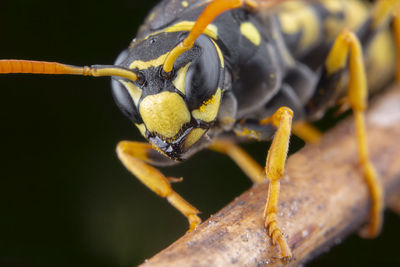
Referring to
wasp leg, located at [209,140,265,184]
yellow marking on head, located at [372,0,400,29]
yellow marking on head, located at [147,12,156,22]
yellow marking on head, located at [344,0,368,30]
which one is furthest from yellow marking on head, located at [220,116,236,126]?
yellow marking on head, located at [344,0,368,30]

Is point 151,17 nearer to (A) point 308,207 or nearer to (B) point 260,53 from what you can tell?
(B) point 260,53

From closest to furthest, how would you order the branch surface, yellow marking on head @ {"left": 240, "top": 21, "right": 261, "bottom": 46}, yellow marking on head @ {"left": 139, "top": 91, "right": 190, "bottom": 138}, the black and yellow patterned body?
the branch surface, yellow marking on head @ {"left": 139, "top": 91, "right": 190, "bottom": 138}, the black and yellow patterned body, yellow marking on head @ {"left": 240, "top": 21, "right": 261, "bottom": 46}

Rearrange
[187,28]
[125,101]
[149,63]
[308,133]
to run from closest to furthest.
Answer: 1. [149,63]
2. [125,101]
3. [187,28]
4. [308,133]

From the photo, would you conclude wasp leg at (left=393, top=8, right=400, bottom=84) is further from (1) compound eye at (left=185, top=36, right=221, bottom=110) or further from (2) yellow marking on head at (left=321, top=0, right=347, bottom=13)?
(1) compound eye at (left=185, top=36, right=221, bottom=110)

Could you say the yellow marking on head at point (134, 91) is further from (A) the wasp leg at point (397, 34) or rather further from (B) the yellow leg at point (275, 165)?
(A) the wasp leg at point (397, 34)

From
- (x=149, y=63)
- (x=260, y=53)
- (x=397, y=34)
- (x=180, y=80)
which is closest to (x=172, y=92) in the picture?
(x=180, y=80)
